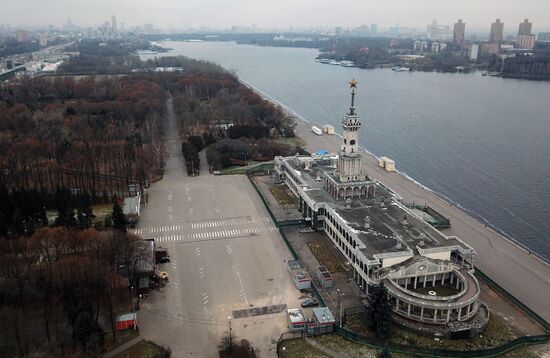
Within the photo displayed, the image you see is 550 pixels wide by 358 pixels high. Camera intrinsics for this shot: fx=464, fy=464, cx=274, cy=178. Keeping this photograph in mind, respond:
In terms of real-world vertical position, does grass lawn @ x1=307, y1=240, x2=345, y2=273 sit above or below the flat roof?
below

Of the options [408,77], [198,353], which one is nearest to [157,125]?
[198,353]

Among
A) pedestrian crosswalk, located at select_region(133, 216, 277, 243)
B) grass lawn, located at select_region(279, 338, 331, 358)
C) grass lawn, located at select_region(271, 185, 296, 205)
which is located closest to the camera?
grass lawn, located at select_region(279, 338, 331, 358)

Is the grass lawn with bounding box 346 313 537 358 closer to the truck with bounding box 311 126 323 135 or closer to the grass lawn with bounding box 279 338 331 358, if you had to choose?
the grass lawn with bounding box 279 338 331 358

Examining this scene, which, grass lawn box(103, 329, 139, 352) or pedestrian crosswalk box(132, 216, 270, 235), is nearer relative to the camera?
grass lawn box(103, 329, 139, 352)

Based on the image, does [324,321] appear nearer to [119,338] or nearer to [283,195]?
[119,338]

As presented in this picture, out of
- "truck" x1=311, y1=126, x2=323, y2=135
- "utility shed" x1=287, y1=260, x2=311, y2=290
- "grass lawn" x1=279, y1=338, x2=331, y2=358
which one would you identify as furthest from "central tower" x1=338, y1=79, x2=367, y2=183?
"truck" x1=311, y1=126, x2=323, y2=135

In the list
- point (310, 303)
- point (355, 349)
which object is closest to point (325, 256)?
point (310, 303)

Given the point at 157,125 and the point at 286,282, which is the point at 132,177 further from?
the point at 286,282
